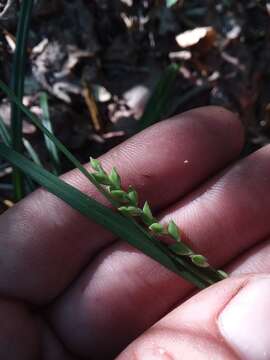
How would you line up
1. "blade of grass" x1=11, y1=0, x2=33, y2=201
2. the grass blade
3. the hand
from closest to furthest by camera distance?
the hand < "blade of grass" x1=11, y1=0, x2=33, y2=201 < the grass blade

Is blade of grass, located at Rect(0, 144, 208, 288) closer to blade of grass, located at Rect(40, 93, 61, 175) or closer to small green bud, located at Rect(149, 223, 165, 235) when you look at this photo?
small green bud, located at Rect(149, 223, 165, 235)

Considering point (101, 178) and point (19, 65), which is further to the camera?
point (19, 65)

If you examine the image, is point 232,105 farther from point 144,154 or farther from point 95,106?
point 144,154

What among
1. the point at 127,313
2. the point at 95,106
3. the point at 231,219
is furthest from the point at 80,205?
the point at 95,106

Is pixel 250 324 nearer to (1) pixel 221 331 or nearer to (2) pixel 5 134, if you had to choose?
(1) pixel 221 331

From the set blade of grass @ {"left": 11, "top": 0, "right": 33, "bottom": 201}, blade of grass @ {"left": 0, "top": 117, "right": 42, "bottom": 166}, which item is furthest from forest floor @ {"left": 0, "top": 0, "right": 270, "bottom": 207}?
blade of grass @ {"left": 11, "top": 0, "right": 33, "bottom": 201}

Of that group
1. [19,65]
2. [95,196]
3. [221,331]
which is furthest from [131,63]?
[221,331]
